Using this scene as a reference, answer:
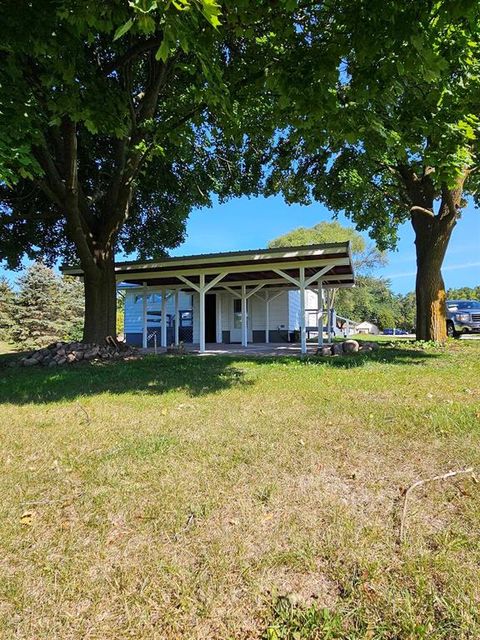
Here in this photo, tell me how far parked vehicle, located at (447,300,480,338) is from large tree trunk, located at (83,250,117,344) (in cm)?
1400

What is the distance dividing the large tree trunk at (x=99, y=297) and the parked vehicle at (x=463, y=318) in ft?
45.9

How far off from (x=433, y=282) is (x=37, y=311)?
22.4 metres

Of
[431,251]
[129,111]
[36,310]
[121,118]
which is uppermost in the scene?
[129,111]

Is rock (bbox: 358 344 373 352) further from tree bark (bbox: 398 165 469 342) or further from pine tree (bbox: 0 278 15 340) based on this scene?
pine tree (bbox: 0 278 15 340)

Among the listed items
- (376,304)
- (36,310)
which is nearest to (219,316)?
(36,310)

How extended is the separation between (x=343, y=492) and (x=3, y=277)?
1314 inches

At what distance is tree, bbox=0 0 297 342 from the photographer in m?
4.46

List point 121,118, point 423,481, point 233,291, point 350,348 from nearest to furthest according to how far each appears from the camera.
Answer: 1. point 423,481
2. point 121,118
3. point 350,348
4. point 233,291

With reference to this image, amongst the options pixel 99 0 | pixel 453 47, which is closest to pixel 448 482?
pixel 99 0

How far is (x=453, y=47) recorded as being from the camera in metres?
5.60

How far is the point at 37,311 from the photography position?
24641mm

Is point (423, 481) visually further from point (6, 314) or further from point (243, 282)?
point (6, 314)

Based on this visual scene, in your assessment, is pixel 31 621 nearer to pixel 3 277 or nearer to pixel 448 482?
pixel 448 482

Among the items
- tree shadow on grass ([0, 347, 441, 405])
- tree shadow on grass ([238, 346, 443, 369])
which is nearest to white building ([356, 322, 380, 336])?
tree shadow on grass ([0, 347, 441, 405])
